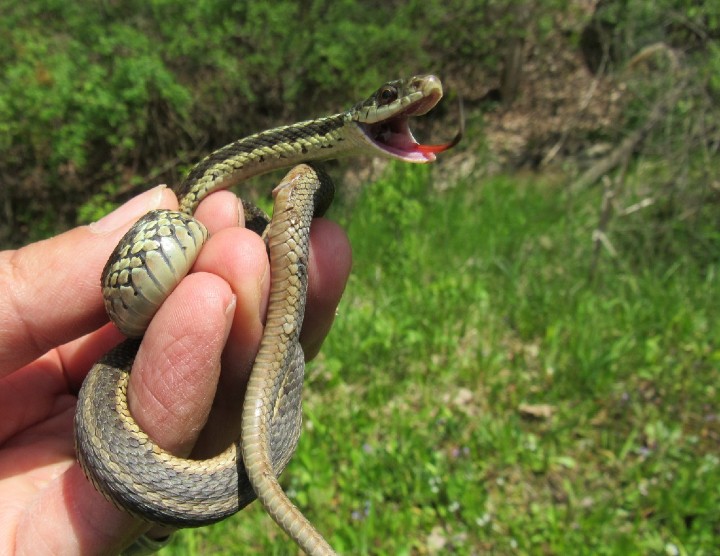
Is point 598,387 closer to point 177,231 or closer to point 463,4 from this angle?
point 177,231

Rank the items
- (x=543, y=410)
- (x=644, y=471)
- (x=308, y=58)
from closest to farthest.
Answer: (x=644, y=471) → (x=543, y=410) → (x=308, y=58)

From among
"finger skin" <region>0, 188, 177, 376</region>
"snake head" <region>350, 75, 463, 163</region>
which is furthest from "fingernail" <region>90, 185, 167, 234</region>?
"snake head" <region>350, 75, 463, 163</region>

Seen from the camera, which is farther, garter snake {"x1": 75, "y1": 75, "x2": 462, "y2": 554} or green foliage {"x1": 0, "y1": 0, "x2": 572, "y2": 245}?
green foliage {"x1": 0, "y1": 0, "x2": 572, "y2": 245}

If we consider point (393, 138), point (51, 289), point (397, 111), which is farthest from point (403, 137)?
point (51, 289)

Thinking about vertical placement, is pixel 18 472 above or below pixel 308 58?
above

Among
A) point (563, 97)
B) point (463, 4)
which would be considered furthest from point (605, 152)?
point (463, 4)

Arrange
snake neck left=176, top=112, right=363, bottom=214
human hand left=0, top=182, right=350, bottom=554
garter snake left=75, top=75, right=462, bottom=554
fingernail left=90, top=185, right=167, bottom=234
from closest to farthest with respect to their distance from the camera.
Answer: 1. garter snake left=75, top=75, right=462, bottom=554
2. human hand left=0, top=182, right=350, bottom=554
3. fingernail left=90, top=185, right=167, bottom=234
4. snake neck left=176, top=112, right=363, bottom=214

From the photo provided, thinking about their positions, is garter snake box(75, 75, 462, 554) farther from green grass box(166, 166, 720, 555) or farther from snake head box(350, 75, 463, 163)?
green grass box(166, 166, 720, 555)

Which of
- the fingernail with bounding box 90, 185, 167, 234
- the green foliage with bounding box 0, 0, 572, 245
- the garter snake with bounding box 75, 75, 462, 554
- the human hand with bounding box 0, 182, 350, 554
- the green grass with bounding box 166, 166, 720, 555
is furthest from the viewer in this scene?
the green foliage with bounding box 0, 0, 572, 245
